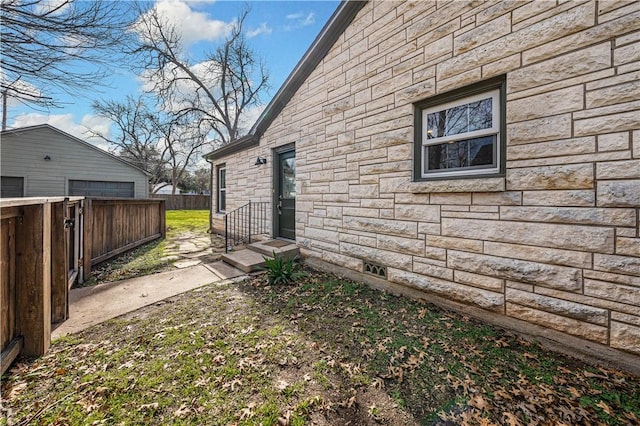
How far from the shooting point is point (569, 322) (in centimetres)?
245

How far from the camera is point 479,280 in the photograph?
3.04m

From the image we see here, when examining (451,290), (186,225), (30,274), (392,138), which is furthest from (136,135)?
(451,290)

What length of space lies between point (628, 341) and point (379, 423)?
227 centimetres

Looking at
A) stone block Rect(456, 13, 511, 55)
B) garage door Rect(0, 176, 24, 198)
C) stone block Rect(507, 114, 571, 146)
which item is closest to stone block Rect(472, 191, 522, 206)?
stone block Rect(507, 114, 571, 146)

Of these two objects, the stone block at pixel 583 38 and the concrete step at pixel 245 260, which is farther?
the concrete step at pixel 245 260

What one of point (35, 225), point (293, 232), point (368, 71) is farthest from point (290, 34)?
point (35, 225)

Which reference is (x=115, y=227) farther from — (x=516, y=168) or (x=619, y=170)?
(x=619, y=170)

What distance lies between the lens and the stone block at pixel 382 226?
3.72 meters

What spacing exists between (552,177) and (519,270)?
3.28 ft

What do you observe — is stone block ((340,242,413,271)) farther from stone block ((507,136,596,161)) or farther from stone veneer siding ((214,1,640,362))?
stone block ((507,136,596,161))

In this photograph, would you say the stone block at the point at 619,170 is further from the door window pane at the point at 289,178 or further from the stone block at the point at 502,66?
the door window pane at the point at 289,178

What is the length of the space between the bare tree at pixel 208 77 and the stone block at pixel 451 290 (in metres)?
17.6

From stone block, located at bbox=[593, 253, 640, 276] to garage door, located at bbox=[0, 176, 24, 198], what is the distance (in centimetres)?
1959

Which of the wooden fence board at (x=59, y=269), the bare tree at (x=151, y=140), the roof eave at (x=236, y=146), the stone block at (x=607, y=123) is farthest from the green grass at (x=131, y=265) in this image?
the bare tree at (x=151, y=140)
